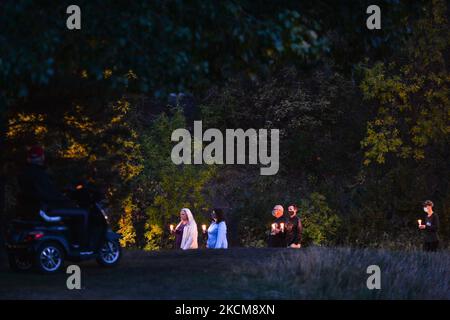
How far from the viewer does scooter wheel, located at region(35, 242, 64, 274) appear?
15477 mm

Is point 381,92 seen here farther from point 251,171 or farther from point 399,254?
point 399,254

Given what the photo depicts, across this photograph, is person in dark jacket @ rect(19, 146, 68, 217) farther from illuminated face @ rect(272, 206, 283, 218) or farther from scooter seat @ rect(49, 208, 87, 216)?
illuminated face @ rect(272, 206, 283, 218)

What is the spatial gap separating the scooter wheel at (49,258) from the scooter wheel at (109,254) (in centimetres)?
92

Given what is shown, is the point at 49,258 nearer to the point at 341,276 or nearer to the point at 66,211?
the point at 66,211

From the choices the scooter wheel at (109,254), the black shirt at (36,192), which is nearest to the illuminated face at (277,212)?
the scooter wheel at (109,254)

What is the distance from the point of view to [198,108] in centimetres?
3822

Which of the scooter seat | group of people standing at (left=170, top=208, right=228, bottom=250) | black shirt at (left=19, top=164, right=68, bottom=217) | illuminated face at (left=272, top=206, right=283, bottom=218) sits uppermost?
black shirt at (left=19, top=164, right=68, bottom=217)

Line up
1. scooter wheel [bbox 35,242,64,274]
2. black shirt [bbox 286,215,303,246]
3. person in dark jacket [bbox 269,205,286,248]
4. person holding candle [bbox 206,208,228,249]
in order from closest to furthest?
scooter wheel [bbox 35,242,64,274]
black shirt [bbox 286,215,303,246]
person in dark jacket [bbox 269,205,286,248]
person holding candle [bbox 206,208,228,249]

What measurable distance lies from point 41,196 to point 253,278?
3.48 metres

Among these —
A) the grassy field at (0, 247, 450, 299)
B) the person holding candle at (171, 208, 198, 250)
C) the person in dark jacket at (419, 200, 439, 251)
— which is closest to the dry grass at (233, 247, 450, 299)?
the grassy field at (0, 247, 450, 299)

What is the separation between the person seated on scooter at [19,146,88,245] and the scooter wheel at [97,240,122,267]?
0.71 meters

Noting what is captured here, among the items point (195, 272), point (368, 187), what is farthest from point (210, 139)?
point (195, 272)

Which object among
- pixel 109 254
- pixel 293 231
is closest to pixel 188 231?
pixel 293 231
